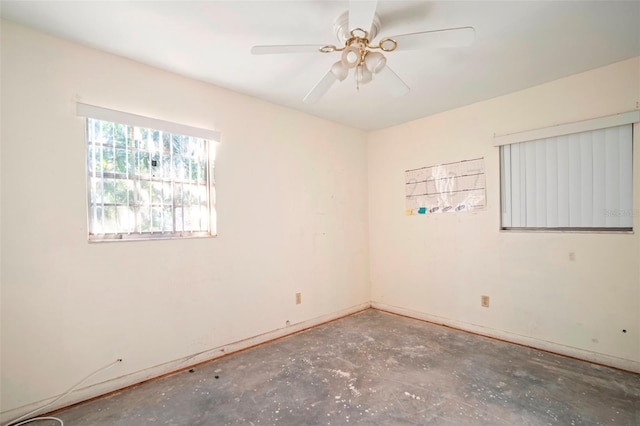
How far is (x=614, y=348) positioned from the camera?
2352 mm

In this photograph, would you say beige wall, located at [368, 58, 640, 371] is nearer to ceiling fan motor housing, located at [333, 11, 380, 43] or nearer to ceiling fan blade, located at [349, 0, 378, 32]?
ceiling fan motor housing, located at [333, 11, 380, 43]

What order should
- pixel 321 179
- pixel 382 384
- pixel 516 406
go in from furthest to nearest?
1. pixel 321 179
2. pixel 382 384
3. pixel 516 406

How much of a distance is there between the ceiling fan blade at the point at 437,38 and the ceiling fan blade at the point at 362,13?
0.57ft

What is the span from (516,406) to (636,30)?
256 cm

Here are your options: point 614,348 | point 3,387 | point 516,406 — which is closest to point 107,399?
point 3,387

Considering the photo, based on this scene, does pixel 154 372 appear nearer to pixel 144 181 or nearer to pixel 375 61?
pixel 144 181

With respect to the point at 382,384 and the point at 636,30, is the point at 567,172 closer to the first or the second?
the point at 636,30

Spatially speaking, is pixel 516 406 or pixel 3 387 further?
pixel 516 406

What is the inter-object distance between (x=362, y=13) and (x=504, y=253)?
263 centimetres

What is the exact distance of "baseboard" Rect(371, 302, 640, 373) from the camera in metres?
2.32

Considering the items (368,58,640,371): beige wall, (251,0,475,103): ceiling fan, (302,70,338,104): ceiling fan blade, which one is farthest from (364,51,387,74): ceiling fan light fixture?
(368,58,640,371): beige wall

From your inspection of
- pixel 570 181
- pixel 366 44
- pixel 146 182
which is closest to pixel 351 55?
pixel 366 44

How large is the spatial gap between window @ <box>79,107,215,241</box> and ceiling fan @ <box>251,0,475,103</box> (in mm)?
1255

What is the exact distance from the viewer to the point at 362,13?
1.38 metres
